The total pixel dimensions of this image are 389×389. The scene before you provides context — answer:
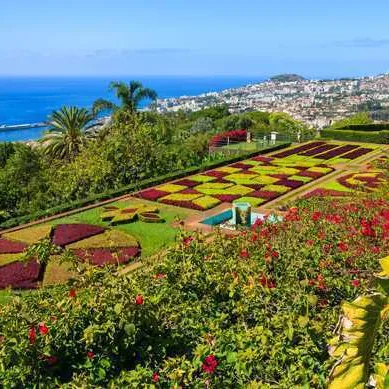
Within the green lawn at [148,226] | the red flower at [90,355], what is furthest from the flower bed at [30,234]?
the red flower at [90,355]

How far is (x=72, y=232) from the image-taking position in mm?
18766

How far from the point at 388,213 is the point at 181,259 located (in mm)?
5732

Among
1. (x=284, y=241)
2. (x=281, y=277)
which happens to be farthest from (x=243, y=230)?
(x=281, y=277)

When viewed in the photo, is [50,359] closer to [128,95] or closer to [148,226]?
[148,226]

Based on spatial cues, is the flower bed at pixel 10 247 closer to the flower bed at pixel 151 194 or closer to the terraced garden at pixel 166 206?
the terraced garden at pixel 166 206

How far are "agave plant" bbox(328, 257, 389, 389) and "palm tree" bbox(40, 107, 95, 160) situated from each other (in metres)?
31.4

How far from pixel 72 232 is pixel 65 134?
15298 mm

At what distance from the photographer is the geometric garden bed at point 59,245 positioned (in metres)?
14.6

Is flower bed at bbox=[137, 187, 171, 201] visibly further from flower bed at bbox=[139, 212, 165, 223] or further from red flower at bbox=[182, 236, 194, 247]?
red flower at bbox=[182, 236, 194, 247]

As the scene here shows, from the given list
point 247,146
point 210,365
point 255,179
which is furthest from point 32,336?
point 247,146

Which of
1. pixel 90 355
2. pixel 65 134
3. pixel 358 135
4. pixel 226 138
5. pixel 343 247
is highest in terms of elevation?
pixel 65 134

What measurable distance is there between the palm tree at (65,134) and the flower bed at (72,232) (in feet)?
43.8

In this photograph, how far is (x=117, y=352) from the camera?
5574 mm

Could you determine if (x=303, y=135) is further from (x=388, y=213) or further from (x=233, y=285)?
(x=233, y=285)
